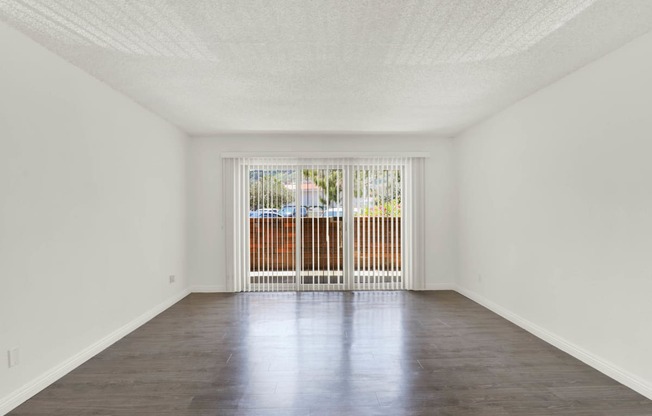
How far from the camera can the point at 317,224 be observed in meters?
5.57

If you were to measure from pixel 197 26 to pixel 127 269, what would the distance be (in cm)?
262

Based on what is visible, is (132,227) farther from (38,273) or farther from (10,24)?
(10,24)

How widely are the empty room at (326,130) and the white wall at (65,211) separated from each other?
17 mm

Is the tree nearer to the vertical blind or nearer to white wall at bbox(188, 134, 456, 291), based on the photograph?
the vertical blind

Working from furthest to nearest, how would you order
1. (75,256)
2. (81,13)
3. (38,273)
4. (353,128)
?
1. (353,128)
2. (75,256)
3. (38,273)
4. (81,13)

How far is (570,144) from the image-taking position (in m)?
3.12

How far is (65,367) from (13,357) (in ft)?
1.70

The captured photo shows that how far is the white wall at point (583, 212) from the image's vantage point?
2477 millimetres

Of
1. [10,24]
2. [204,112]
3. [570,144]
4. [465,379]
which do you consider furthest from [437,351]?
[10,24]

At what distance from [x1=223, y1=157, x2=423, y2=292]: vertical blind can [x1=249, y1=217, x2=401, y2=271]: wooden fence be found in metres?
0.02

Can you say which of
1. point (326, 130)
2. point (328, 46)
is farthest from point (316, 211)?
point (328, 46)

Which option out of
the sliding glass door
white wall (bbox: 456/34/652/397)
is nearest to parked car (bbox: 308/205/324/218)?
the sliding glass door

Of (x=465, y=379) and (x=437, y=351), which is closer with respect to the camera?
(x=465, y=379)

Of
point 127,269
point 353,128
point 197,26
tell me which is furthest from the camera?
point 353,128
